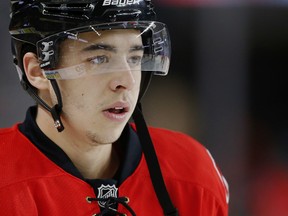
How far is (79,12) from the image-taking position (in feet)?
3.92

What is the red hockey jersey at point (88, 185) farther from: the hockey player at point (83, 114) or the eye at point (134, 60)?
the eye at point (134, 60)

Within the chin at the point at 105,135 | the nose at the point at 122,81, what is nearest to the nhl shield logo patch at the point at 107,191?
the chin at the point at 105,135

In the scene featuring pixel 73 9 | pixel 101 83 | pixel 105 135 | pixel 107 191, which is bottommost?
pixel 107 191

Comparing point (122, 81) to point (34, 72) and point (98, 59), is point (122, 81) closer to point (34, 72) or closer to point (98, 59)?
point (98, 59)

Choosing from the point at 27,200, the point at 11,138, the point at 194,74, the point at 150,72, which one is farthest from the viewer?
the point at 194,74

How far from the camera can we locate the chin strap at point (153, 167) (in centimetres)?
130

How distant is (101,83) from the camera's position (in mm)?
1224

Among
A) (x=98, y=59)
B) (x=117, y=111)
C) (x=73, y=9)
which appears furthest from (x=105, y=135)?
(x=73, y=9)

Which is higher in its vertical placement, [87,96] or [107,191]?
[87,96]

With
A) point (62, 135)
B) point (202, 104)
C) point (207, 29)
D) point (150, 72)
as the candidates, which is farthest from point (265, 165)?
point (62, 135)

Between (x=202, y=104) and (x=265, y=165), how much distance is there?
364 millimetres

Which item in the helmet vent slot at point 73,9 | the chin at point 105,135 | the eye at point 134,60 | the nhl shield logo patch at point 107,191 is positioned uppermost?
the helmet vent slot at point 73,9

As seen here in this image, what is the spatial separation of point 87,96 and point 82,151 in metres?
0.14

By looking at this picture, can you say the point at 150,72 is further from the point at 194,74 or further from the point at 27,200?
the point at 194,74
